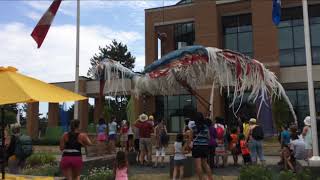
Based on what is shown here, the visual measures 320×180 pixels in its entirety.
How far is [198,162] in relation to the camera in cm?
1115

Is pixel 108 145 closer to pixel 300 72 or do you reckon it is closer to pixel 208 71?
pixel 208 71

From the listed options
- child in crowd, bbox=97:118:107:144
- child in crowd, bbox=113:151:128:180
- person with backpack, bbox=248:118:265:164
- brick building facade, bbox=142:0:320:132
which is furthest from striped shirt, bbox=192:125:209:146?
brick building facade, bbox=142:0:320:132

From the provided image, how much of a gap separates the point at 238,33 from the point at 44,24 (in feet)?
65.5

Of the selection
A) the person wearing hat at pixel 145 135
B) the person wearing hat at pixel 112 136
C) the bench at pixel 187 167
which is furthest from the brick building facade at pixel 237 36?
the bench at pixel 187 167

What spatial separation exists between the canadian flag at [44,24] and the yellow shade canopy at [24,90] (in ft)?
27.1

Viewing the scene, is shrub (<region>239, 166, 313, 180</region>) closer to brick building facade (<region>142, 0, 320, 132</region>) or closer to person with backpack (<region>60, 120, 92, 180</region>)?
person with backpack (<region>60, 120, 92, 180</region>)

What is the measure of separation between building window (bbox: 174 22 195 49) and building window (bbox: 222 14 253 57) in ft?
9.24

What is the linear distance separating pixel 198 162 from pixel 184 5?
2573 cm

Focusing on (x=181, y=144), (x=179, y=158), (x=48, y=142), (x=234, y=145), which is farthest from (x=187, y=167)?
(x=48, y=142)

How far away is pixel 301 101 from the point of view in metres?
32.2

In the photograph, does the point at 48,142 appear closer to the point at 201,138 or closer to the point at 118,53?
the point at 201,138

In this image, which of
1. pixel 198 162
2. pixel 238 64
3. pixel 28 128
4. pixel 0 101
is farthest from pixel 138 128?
pixel 28 128

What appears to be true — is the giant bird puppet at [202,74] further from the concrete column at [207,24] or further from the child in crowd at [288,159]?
the concrete column at [207,24]

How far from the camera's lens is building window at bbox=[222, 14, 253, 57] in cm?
3369
